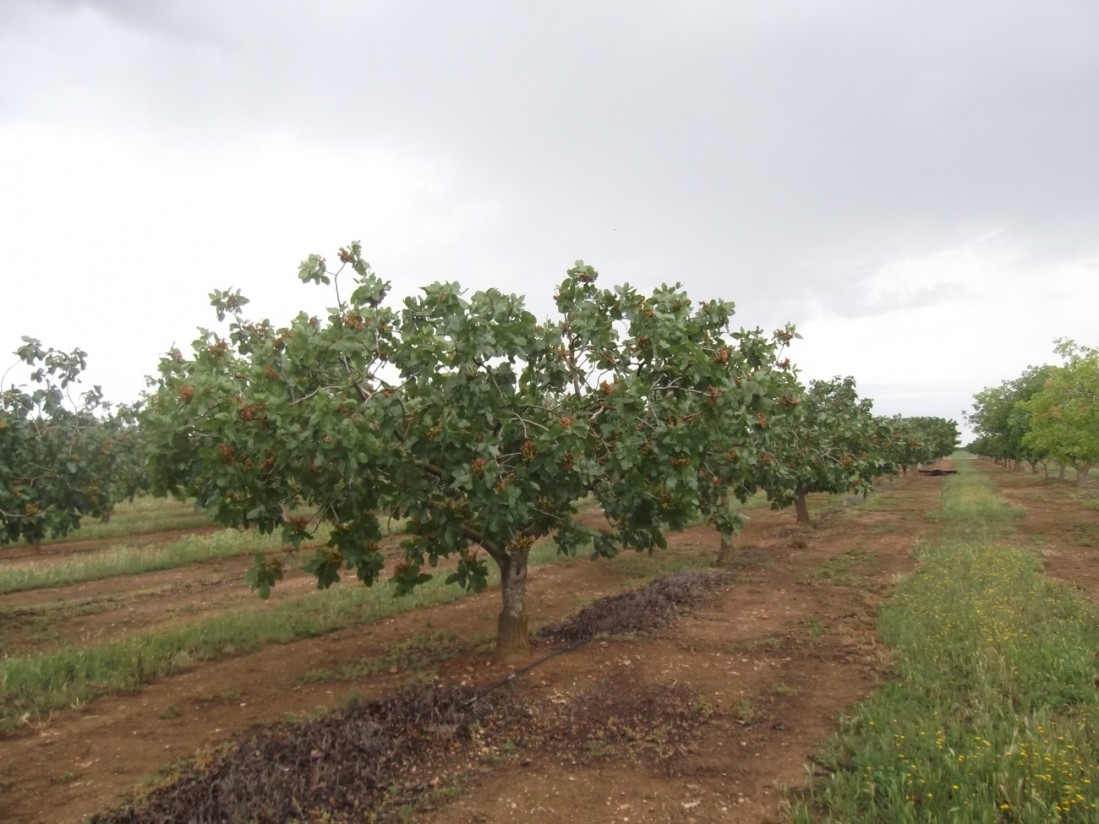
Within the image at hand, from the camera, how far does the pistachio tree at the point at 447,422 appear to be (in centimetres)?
635

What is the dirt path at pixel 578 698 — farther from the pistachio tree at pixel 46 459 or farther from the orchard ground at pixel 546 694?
the pistachio tree at pixel 46 459

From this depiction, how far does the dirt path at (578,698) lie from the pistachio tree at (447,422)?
1763mm

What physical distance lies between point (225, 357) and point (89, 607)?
32.9 feet

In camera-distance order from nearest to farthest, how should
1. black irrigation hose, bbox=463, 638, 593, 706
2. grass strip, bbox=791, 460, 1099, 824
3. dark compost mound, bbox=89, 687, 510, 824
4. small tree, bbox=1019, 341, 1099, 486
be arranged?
grass strip, bbox=791, 460, 1099, 824 < dark compost mound, bbox=89, 687, 510, 824 < black irrigation hose, bbox=463, 638, 593, 706 < small tree, bbox=1019, 341, 1099, 486

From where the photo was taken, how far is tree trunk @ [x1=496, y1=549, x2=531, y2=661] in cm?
884

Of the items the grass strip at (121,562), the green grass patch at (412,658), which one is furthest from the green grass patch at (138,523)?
the green grass patch at (412,658)

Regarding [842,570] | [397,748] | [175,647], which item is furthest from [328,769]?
[842,570]

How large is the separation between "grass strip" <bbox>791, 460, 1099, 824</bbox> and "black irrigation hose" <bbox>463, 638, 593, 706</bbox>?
3.36m

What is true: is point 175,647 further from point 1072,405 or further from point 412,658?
point 1072,405

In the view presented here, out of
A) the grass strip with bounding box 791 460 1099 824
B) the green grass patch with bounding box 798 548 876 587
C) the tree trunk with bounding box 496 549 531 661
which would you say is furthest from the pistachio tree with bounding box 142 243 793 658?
the green grass patch with bounding box 798 548 876 587

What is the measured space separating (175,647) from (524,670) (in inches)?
215

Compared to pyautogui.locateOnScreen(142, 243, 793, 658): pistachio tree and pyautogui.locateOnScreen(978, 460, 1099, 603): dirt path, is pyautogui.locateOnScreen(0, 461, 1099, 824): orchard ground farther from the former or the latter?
pyautogui.locateOnScreen(142, 243, 793, 658): pistachio tree

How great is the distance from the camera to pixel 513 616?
896 centimetres

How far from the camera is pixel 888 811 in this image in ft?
16.3
